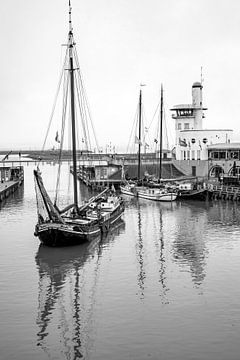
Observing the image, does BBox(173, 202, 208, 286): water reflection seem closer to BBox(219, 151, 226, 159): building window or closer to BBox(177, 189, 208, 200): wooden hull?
BBox(177, 189, 208, 200): wooden hull

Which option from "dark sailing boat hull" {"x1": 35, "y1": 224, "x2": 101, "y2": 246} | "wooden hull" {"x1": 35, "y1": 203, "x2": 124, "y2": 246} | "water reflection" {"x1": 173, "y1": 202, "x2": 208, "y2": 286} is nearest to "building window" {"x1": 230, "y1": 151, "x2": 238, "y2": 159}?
"water reflection" {"x1": 173, "y1": 202, "x2": 208, "y2": 286}

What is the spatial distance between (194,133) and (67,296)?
78779 millimetres

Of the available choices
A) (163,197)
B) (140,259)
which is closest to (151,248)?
(140,259)

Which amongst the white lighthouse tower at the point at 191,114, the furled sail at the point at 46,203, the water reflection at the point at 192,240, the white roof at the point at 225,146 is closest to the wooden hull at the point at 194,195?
the water reflection at the point at 192,240

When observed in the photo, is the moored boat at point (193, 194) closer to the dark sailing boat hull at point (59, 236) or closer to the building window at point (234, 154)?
Result: the building window at point (234, 154)

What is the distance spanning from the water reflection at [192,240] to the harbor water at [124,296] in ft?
0.31

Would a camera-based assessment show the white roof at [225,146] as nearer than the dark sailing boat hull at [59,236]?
No

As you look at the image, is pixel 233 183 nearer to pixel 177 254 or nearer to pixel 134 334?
pixel 177 254

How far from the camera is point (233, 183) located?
8631 cm

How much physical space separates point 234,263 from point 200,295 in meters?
8.35

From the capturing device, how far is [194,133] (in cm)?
10519

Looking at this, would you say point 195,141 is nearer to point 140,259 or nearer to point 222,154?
point 222,154

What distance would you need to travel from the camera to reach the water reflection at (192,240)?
3659 cm

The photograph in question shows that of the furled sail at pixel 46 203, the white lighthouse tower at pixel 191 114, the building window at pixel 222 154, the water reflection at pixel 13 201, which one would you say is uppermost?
the white lighthouse tower at pixel 191 114
